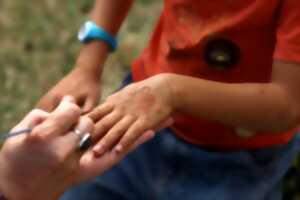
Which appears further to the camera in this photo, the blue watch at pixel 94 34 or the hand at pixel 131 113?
the blue watch at pixel 94 34

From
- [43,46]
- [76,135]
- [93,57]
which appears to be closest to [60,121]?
[76,135]

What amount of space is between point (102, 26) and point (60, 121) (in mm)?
434

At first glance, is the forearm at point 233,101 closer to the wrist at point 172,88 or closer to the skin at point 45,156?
the wrist at point 172,88

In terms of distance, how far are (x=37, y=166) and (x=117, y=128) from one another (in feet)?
0.36

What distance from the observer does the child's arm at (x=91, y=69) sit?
1.19 meters

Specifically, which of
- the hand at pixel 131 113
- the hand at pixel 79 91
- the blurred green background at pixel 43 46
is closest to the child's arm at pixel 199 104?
the hand at pixel 131 113

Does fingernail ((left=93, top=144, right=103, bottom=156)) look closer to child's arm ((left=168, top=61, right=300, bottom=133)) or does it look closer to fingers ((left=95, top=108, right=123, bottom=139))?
fingers ((left=95, top=108, right=123, bottom=139))

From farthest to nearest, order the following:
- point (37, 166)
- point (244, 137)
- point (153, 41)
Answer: point (153, 41), point (244, 137), point (37, 166)

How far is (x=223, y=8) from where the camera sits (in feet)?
3.37

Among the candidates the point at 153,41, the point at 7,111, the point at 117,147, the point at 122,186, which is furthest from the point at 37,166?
the point at 7,111

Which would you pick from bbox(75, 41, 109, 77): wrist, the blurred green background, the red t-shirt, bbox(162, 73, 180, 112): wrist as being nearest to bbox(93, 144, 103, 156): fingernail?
bbox(162, 73, 180, 112): wrist

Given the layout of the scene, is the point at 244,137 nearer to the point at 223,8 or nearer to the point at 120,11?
the point at 223,8

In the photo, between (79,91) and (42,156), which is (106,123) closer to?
(42,156)

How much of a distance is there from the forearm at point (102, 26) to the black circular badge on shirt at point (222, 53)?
0.82ft
